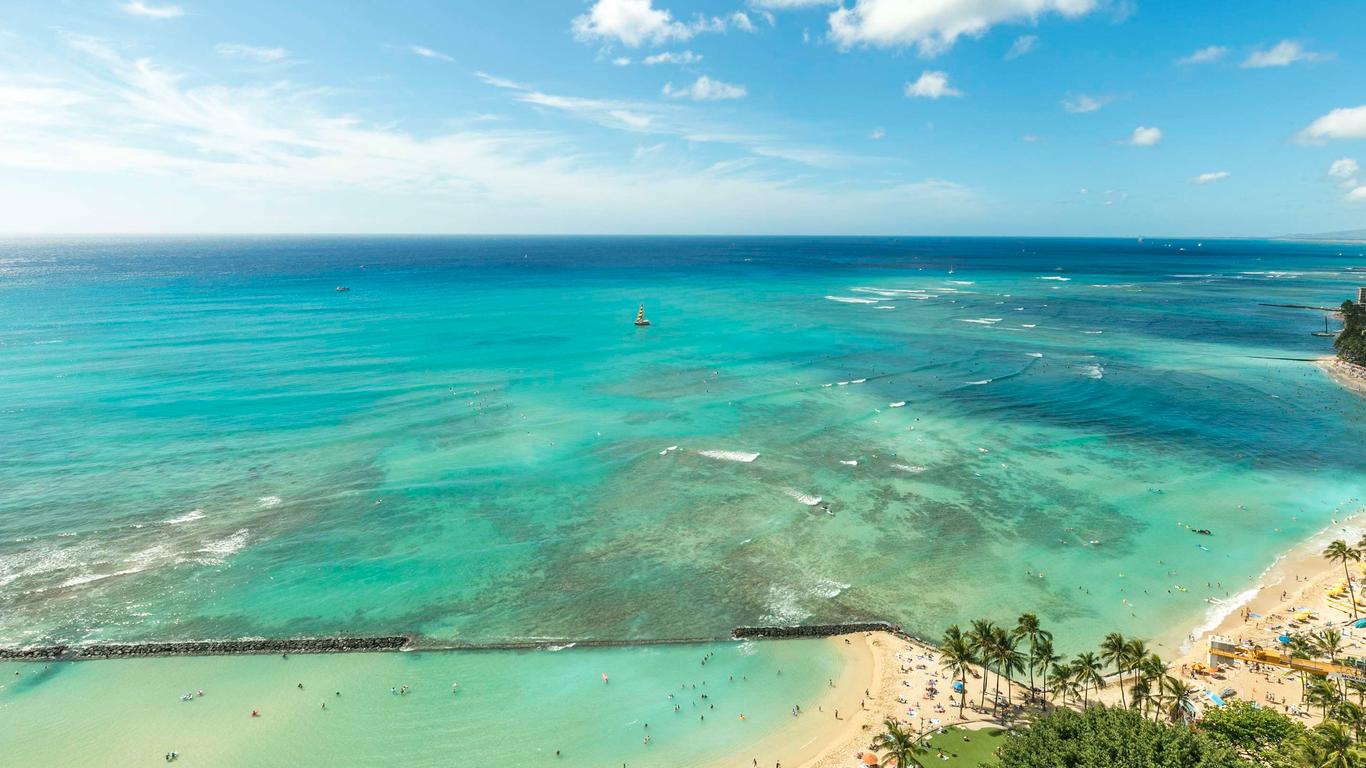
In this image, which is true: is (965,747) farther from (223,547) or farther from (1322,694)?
(223,547)

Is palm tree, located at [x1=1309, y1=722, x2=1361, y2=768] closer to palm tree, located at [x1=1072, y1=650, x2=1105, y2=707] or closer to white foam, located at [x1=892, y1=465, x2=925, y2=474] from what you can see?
palm tree, located at [x1=1072, y1=650, x2=1105, y2=707]

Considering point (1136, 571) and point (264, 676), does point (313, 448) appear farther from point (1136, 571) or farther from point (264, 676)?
point (1136, 571)

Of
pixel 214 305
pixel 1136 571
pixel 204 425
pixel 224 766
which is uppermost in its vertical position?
pixel 214 305

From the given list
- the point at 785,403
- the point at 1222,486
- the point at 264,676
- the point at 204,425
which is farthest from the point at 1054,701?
the point at 204,425

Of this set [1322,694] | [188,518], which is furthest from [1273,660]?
[188,518]

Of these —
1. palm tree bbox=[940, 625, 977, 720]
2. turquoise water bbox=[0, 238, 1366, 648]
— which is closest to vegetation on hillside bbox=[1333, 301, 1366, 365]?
turquoise water bbox=[0, 238, 1366, 648]

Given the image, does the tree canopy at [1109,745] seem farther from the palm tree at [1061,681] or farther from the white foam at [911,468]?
the white foam at [911,468]

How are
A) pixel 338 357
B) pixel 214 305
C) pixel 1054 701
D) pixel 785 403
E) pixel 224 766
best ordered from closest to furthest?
pixel 224 766 → pixel 1054 701 → pixel 785 403 → pixel 338 357 → pixel 214 305
